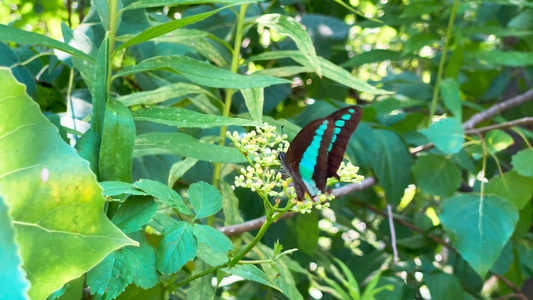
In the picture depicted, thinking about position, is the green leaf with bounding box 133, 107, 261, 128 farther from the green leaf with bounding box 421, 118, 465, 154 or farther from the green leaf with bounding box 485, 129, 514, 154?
the green leaf with bounding box 485, 129, 514, 154

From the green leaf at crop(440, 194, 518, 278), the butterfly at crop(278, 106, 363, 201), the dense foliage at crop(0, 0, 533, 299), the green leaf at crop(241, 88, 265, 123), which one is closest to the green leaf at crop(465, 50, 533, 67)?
the dense foliage at crop(0, 0, 533, 299)

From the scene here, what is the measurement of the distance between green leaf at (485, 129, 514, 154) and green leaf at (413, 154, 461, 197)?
89mm

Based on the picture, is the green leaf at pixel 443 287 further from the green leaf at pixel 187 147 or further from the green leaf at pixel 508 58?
the green leaf at pixel 187 147

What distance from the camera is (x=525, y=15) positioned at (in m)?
1.68

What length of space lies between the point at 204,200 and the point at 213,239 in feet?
0.23

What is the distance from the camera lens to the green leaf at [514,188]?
46.2 inches

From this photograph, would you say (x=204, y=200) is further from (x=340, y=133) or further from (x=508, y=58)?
(x=508, y=58)

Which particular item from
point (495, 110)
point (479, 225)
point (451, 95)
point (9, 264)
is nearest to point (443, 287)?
point (479, 225)

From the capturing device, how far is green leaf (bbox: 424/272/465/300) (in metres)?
1.17

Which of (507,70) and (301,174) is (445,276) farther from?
(507,70)

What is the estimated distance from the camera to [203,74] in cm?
70

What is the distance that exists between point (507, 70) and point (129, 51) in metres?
1.29

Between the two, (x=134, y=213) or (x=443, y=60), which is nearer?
(x=134, y=213)

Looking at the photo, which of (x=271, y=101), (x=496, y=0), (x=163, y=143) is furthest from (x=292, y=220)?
(x=496, y=0)
